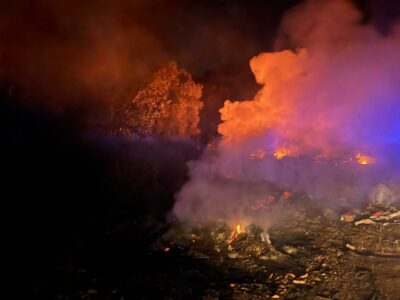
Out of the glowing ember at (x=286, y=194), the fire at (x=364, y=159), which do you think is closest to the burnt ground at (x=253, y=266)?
the glowing ember at (x=286, y=194)

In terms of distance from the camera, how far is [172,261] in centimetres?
723

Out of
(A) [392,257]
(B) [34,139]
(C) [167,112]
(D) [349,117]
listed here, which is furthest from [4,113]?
Answer: (D) [349,117]

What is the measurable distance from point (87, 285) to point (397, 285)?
528cm

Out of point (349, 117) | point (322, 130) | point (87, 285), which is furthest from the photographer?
point (349, 117)

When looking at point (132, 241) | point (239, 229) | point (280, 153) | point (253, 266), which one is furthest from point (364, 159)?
point (132, 241)

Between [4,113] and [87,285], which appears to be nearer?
[87,285]

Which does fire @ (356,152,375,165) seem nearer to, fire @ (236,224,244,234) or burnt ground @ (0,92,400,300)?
burnt ground @ (0,92,400,300)

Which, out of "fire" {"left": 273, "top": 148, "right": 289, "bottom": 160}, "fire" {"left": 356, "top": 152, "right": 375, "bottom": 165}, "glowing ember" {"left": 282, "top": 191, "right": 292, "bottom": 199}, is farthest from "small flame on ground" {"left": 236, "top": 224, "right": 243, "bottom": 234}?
"fire" {"left": 356, "top": 152, "right": 375, "bottom": 165}

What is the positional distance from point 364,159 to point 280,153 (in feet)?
11.3

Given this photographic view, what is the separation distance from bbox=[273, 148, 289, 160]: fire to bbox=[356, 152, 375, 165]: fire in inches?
113

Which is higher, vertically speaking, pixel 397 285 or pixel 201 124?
pixel 201 124

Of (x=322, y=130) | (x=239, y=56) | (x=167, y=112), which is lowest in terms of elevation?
(x=167, y=112)

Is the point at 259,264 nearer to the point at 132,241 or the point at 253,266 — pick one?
the point at 253,266

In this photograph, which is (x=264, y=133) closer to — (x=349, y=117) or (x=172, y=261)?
(x=349, y=117)
